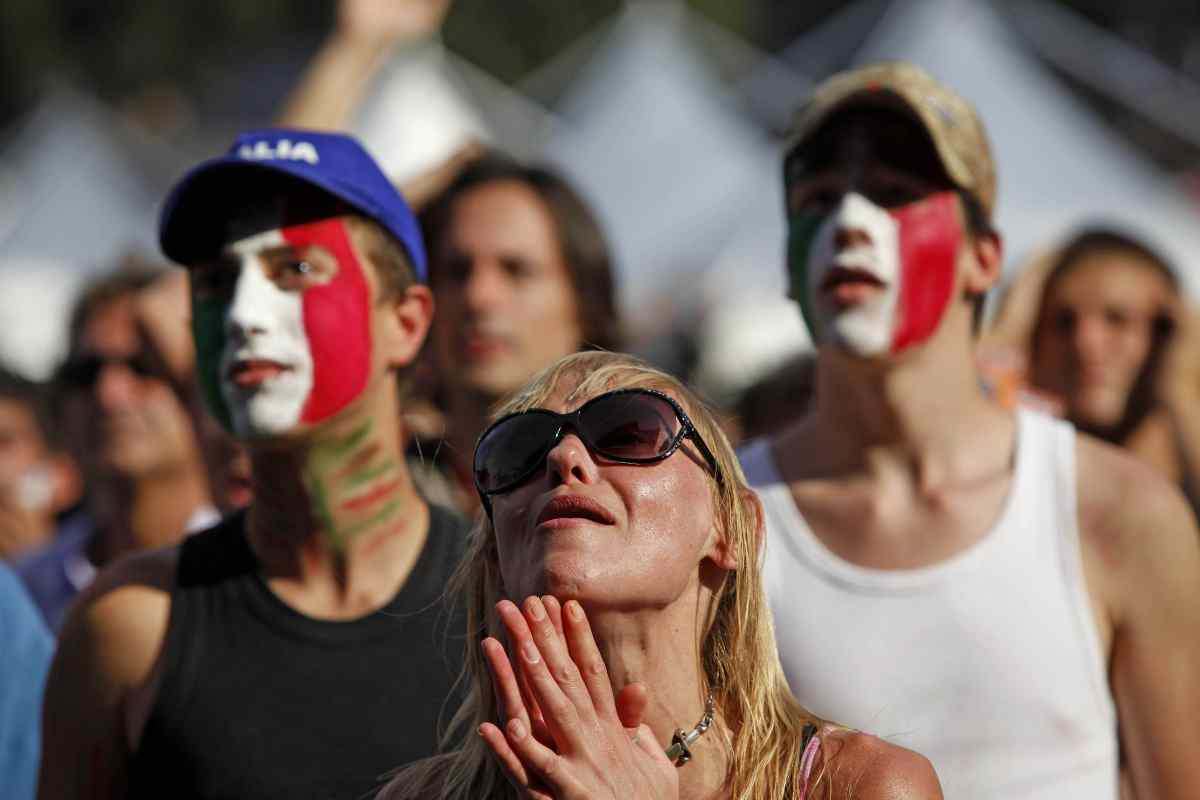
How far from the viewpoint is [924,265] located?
10.9ft

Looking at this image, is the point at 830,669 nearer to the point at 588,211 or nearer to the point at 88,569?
the point at 588,211

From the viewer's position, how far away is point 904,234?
10.9 ft

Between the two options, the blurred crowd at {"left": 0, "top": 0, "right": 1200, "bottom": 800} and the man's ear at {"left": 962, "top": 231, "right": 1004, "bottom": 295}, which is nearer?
the blurred crowd at {"left": 0, "top": 0, "right": 1200, "bottom": 800}

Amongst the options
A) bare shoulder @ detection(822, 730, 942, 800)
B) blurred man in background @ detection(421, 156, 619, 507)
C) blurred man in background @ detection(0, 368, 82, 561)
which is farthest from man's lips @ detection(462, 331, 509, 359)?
blurred man in background @ detection(0, 368, 82, 561)

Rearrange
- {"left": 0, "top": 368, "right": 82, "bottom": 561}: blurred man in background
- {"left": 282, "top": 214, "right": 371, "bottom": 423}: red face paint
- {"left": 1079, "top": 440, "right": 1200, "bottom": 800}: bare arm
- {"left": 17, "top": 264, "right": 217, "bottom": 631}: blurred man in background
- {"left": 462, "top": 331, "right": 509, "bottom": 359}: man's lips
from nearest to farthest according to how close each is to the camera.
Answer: {"left": 1079, "top": 440, "right": 1200, "bottom": 800}: bare arm → {"left": 282, "top": 214, "right": 371, "bottom": 423}: red face paint → {"left": 462, "top": 331, "right": 509, "bottom": 359}: man's lips → {"left": 17, "top": 264, "right": 217, "bottom": 631}: blurred man in background → {"left": 0, "top": 368, "right": 82, "bottom": 561}: blurred man in background

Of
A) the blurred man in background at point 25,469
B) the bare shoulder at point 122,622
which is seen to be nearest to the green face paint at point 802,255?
the bare shoulder at point 122,622

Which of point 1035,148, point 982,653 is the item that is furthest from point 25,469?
point 1035,148

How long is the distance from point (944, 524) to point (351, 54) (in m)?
2.68

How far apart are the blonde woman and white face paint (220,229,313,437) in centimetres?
70

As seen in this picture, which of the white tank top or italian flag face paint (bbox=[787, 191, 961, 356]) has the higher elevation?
italian flag face paint (bbox=[787, 191, 961, 356])

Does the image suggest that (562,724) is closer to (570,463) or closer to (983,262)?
(570,463)

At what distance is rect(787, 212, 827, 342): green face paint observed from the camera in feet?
11.1

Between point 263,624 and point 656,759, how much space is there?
107 centimetres

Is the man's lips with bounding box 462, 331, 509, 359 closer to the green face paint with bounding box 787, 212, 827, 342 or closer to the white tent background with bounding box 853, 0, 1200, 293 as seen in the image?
the green face paint with bounding box 787, 212, 827, 342
